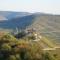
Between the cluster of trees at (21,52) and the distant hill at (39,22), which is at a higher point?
the cluster of trees at (21,52)

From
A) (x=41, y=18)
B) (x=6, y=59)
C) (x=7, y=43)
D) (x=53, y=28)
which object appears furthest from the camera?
(x=41, y=18)

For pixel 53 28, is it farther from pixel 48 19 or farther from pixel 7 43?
pixel 7 43

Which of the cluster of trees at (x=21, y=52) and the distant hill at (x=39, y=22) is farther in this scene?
the distant hill at (x=39, y=22)

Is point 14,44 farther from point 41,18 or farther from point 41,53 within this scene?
point 41,18

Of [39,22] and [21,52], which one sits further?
[39,22]

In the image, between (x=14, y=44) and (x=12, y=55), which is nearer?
(x=12, y=55)

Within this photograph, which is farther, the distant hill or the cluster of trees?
the distant hill

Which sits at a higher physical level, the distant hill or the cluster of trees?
the cluster of trees

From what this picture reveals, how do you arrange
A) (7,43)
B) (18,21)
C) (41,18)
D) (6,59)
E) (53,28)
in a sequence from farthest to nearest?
(18,21) → (41,18) → (53,28) → (7,43) → (6,59)

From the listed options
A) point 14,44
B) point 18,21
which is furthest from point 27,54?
point 18,21

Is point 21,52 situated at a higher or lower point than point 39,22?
A: higher
